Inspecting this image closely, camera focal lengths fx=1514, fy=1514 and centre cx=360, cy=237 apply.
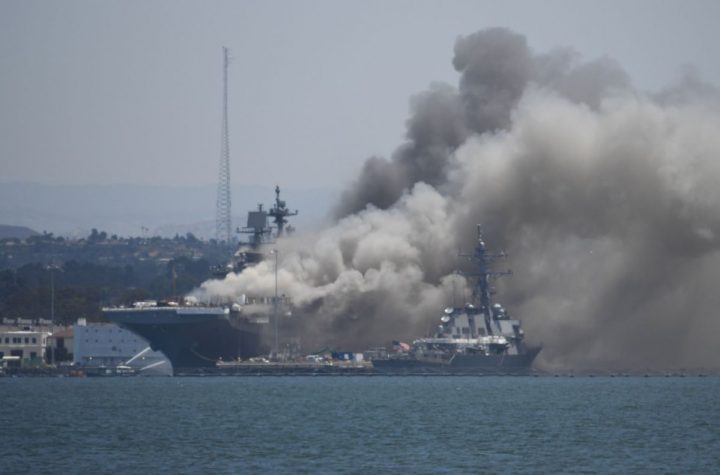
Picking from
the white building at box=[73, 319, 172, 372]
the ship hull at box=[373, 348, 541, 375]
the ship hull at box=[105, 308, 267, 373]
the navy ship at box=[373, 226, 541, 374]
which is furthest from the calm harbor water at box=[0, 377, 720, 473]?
the white building at box=[73, 319, 172, 372]

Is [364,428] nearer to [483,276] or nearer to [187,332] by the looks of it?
[187,332]

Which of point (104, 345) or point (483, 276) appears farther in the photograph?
point (104, 345)

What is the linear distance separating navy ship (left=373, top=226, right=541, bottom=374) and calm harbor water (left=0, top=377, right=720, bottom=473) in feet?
46.3

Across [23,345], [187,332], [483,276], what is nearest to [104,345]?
[23,345]

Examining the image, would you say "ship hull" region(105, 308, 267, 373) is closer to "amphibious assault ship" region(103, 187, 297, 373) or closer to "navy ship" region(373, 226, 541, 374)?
"amphibious assault ship" region(103, 187, 297, 373)

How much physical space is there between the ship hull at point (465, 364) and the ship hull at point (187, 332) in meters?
12.8

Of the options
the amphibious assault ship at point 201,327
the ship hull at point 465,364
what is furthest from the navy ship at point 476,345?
the amphibious assault ship at point 201,327

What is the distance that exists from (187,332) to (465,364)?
21689 millimetres

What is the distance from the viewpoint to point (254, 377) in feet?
386

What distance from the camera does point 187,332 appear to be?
4624 inches

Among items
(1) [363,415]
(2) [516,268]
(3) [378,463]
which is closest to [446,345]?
(2) [516,268]

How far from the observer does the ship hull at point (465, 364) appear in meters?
116

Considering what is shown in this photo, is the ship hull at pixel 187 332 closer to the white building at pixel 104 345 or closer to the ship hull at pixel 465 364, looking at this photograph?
the ship hull at pixel 465 364

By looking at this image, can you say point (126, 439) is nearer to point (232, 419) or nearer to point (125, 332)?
point (232, 419)
